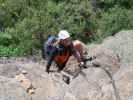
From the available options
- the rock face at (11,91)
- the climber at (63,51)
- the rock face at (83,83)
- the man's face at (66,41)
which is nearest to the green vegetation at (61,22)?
the climber at (63,51)

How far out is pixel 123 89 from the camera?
8.22 metres

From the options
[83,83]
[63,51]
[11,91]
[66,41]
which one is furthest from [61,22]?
[11,91]

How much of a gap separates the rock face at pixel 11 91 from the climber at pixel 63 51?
2.00 metres

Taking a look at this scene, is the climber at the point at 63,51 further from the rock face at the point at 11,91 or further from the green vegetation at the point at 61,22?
the green vegetation at the point at 61,22

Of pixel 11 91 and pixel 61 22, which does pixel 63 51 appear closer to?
pixel 11 91

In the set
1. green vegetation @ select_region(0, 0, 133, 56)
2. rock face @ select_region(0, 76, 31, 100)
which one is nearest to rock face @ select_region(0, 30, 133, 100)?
rock face @ select_region(0, 76, 31, 100)

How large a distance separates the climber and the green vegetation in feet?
22.2

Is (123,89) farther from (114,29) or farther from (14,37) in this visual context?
(14,37)

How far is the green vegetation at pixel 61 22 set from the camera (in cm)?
1742

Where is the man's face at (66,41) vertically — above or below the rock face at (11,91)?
above

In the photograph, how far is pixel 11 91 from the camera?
795 cm

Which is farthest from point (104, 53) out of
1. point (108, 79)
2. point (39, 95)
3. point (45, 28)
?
point (45, 28)

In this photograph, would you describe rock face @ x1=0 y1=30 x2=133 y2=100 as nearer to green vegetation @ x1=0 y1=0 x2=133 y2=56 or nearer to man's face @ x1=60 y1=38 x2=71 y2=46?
man's face @ x1=60 y1=38 x2=71 y2=46

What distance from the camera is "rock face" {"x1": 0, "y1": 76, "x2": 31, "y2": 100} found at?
310 inches
